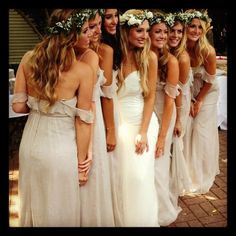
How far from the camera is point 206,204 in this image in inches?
146

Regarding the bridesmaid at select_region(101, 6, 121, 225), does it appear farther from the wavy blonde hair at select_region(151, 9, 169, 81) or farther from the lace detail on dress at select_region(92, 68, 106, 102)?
the wavy blonde hair at select_region(151, 9, 169, 81)

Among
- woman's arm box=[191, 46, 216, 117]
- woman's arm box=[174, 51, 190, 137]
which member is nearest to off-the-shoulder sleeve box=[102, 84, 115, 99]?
woman's arm box=[174, 51, 190, 137]

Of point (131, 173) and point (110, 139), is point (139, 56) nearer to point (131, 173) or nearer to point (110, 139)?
point (110, 139)

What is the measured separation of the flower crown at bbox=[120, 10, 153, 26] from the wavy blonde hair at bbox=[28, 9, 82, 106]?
68cm

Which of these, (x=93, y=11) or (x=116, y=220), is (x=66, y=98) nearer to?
(x=93, y=11)

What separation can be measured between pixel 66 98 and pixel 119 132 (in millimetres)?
800

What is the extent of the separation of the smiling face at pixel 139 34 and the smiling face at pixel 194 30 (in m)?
0.86

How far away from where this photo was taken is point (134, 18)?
2.92 metres

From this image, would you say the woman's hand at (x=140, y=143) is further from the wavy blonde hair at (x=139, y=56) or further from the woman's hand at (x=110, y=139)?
the wavy blonde hair at (x=139, y=56)

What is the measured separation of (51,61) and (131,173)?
46.5 inches

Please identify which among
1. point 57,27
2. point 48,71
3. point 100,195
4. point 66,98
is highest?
point 57,27

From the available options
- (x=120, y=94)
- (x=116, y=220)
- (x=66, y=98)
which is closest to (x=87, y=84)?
(x=66, y=98)

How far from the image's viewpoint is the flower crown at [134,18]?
2910 millimetres

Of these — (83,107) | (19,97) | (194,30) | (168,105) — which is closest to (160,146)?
(168,105)
